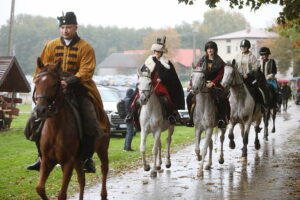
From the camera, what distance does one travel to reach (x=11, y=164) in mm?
17641

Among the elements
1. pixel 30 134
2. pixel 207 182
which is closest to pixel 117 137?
pixel 207 182

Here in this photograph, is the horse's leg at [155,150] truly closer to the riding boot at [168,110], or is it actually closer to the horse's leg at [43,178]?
the riding boot at [168,110]

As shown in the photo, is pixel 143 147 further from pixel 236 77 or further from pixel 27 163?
pixel 27 163

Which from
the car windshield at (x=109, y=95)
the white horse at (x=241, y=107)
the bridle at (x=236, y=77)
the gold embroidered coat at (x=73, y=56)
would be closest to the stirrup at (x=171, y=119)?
the bridle at (x=236, y=77)

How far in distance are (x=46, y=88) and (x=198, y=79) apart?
6.02m

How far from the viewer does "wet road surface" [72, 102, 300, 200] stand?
1149 cm

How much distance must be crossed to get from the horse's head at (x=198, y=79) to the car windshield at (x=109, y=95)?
1417 centimetres

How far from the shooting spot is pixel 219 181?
13.2 metres

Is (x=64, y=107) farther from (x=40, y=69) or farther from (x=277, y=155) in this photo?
(x=277, y=155)

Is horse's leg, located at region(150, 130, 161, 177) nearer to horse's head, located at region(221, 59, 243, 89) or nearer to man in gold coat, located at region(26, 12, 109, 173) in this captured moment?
horse's head, located at region(221, 59, 243, 89)

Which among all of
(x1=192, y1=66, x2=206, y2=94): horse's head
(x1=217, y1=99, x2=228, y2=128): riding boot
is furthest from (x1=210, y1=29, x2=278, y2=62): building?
(x1=192, y1=66, x2=206, y2=94): horse's head

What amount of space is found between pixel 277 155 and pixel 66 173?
34.5ft

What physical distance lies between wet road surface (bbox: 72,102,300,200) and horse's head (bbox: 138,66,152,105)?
5.70ft

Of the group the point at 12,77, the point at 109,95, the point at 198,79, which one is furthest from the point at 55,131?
the point at 12,77
